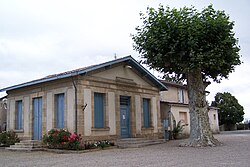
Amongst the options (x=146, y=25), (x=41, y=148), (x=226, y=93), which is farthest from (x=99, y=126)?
(x=226, y=93)

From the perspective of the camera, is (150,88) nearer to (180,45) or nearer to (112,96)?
(112,96)

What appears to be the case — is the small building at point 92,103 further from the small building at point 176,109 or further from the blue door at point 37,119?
the small building at point 176,109

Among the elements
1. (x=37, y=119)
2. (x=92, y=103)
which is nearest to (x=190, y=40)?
(x=92, y=103)

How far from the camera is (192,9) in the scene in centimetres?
1367

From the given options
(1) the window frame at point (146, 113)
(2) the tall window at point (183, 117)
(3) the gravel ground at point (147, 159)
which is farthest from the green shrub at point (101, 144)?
(2) the tall window at point (183, 117)

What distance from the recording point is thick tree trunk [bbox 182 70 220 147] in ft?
46.7

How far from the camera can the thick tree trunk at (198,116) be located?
14.2 m

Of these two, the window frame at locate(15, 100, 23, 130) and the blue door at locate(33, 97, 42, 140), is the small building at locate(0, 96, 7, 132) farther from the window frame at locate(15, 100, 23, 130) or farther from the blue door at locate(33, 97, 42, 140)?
the blue door at locate(33, 97, 42, 140)

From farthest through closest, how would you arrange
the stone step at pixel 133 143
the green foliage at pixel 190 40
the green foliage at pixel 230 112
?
1. the green foliage at pixel 230 112
2. the stone step at pixel 133 143
3. the green foliage at pixel 190 40

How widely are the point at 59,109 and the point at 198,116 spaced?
708 cm

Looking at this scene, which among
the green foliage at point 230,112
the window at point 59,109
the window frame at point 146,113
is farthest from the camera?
the green foliage at point 230,112

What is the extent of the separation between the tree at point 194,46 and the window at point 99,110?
123 inches

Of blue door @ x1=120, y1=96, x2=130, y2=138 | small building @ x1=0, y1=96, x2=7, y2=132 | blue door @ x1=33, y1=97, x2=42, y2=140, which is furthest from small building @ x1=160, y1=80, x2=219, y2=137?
small building @ x1=0, y1=96, x2=7, y2=132

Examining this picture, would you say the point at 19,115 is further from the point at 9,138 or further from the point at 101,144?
the point at 101,144
